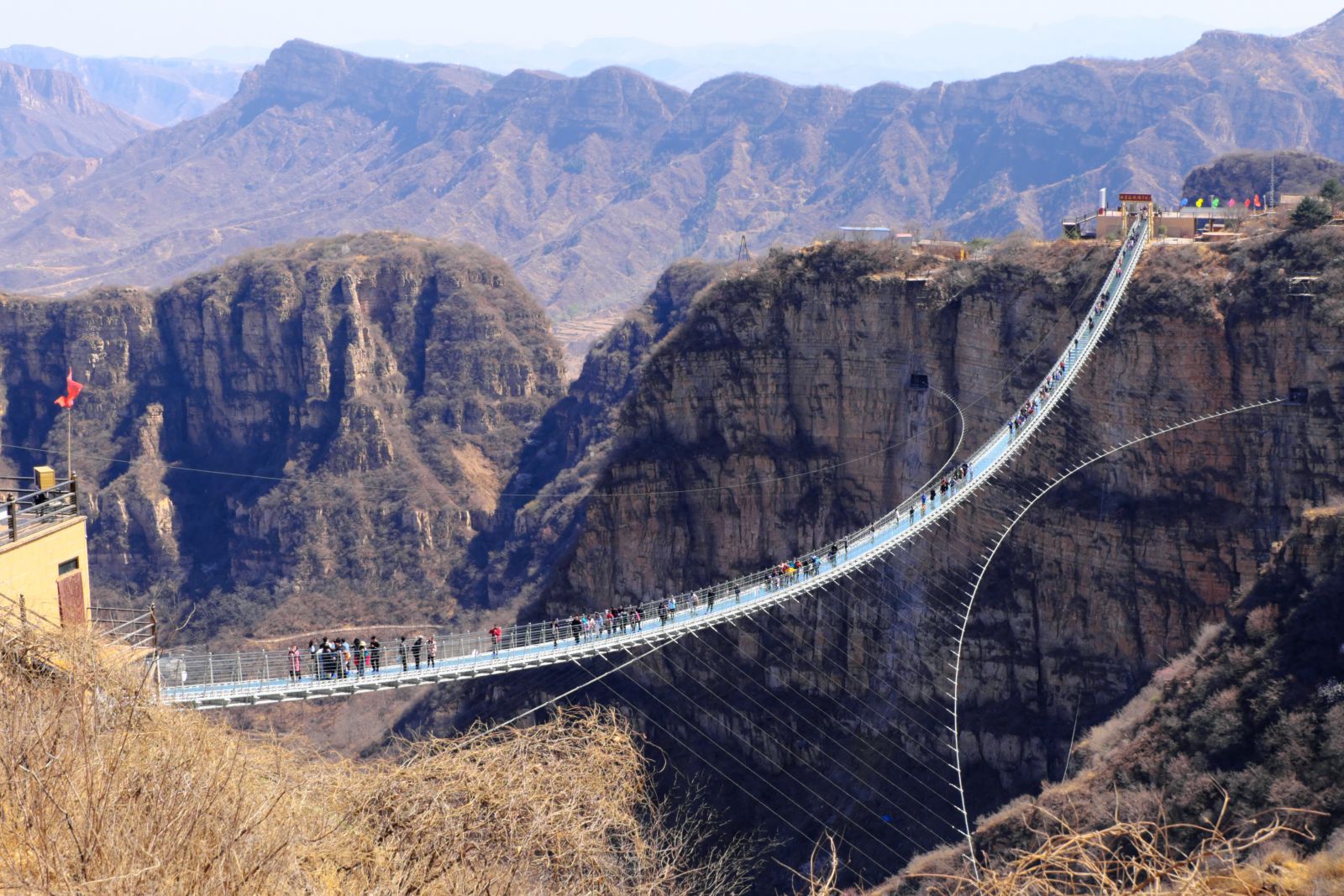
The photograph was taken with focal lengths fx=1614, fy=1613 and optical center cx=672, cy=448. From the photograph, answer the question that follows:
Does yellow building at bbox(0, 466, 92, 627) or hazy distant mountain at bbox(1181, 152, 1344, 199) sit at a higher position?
hazy distant mountain at bbox(1181, 152, 1344, 199)

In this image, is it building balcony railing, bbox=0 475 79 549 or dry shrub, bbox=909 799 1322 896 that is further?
building balcony railing, bbox=0 475 79 549

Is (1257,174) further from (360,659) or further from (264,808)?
(264,808)

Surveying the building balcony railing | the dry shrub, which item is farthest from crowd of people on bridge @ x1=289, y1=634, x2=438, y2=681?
the dry shrub

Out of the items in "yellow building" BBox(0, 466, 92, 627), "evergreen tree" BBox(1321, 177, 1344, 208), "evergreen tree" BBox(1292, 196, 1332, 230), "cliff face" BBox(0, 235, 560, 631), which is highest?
"evergreen tree" BBox(1321, 177, 1344, 208)

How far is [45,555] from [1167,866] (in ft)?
59.2

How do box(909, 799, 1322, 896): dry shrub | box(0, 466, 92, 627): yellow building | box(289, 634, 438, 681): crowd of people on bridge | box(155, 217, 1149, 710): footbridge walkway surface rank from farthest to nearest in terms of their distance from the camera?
1. box(289, 634, 438, 681): crowd of people on bridge
2. box(155, 217, 1149, 710): footbridge walkway surface
3. box(0, 466, 92, 627): yellow building
4. box(909, 799, 1322, 896): dry shrub

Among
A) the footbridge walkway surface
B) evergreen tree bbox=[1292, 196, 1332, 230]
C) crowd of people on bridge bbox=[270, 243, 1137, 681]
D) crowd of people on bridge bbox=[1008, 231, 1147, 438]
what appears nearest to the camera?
the footbridge walkway surface

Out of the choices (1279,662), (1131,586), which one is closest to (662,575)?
(1131,586)

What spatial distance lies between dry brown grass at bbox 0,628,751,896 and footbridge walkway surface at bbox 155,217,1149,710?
4.33m

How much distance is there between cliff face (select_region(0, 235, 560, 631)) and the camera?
95.6 metres

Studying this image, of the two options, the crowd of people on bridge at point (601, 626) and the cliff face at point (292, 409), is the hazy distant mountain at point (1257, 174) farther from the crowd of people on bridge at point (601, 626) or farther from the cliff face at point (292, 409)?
the crowd of people on bridge at point (601, 626)

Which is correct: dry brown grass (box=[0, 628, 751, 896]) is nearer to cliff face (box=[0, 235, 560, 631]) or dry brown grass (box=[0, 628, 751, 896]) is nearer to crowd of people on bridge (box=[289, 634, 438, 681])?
crowd of people on bridge (box=[289, 634, 438, 681])

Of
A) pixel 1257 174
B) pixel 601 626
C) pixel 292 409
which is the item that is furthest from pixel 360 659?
pixel 1257 174

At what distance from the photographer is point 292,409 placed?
103125mm
